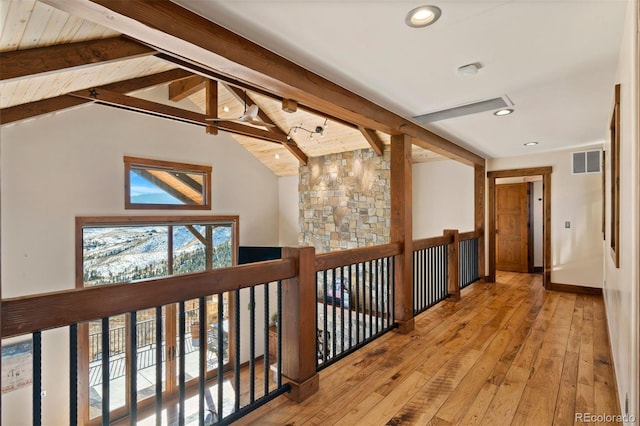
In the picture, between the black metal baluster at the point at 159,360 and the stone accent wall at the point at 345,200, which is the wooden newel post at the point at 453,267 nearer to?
the stone accent wall at the point at 345,200

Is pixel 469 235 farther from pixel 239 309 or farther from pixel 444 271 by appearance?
pixel 239 309

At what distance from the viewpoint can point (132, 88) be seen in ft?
15.6

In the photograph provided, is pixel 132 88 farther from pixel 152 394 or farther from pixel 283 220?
pixel 152 394

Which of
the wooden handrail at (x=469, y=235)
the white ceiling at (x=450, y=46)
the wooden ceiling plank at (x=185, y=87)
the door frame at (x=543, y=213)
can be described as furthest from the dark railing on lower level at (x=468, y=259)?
the wooden ceiling plank at (x=185, y=87)

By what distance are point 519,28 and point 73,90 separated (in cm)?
496

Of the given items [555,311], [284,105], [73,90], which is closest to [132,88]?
[73,90]

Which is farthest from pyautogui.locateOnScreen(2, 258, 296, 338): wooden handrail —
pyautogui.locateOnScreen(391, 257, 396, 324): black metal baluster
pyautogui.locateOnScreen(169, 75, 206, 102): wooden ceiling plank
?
pyautogui.locateOnScreen(169, 75, 206, 102): wooden ceiling plank

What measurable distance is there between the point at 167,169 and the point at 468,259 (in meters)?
5.55

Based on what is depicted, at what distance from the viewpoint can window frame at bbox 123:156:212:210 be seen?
219 inches

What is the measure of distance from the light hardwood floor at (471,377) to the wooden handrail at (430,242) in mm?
806

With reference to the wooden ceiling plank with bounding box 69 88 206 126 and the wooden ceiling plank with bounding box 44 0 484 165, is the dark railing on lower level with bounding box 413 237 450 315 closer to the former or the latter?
the wooden ceiling plank with bounding box 44 0 484 165

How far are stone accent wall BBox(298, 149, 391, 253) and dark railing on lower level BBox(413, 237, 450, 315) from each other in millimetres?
1940

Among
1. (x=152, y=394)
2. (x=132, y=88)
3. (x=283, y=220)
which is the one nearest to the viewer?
(x=132, y=88)

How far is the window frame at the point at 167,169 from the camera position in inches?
219
